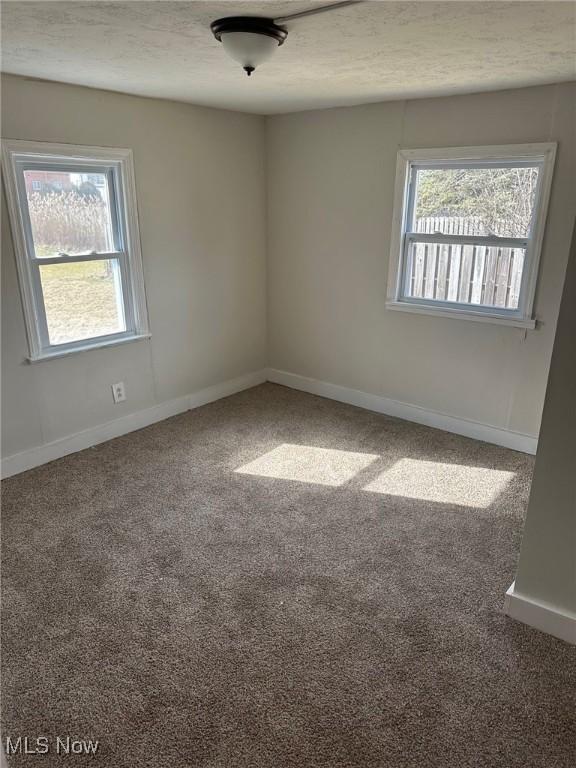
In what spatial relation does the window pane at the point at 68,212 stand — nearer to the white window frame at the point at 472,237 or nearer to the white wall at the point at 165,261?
the white wall at the point at 165,261

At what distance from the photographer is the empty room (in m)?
1.85

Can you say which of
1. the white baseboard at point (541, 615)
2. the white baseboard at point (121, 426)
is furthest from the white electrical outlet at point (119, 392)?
the white baseboard at point (541, 615)

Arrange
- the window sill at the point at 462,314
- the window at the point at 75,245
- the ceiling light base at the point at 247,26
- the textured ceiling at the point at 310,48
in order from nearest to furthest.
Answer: the textured ceiling at the point at 310,48 → the ceiling light base at the point at 247,26 → the window at the point at 75,245 → the window sill at the point at 462,314

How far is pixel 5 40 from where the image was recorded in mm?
2131

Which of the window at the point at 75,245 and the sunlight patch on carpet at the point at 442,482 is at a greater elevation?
the window at the point at 75,245

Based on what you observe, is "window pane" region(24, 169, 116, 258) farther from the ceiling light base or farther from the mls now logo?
the mls now logo

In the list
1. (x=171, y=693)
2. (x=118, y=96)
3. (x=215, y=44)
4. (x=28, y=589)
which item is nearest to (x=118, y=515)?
(x=28, y=589)

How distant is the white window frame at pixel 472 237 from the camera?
3197mm

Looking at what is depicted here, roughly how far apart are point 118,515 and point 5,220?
1763 mm

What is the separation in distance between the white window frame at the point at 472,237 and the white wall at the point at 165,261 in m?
1.29

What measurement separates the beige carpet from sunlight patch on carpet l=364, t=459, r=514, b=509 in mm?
14

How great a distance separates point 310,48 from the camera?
227 centimetres

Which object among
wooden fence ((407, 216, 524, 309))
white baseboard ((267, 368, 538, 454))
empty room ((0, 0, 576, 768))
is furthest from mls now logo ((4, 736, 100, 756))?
wooden fence ((407, 216, 524, 309))

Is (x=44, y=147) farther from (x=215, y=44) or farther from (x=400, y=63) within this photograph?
(x=400, y=63)
